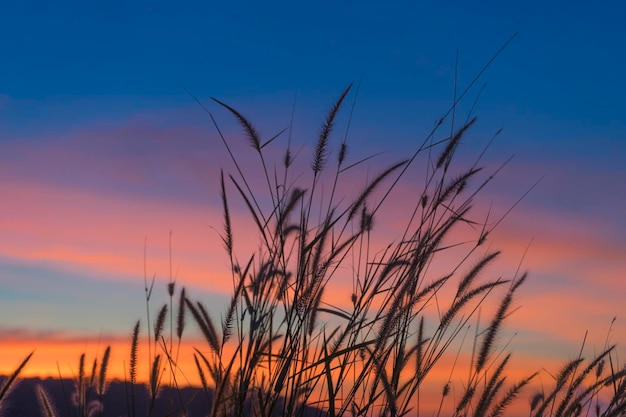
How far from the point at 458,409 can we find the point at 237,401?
3.32 feet

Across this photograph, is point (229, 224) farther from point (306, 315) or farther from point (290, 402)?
point (290, 402)

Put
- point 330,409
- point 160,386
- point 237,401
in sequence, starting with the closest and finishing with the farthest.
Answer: point 330,409 < point 237,401 < point 160,386

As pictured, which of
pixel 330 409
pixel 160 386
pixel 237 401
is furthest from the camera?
pixel 160 386

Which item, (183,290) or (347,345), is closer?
(347,345)

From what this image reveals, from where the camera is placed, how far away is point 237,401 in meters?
2.94

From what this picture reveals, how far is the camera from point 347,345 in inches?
124

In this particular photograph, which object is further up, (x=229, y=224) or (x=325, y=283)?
(x=229, y=224)

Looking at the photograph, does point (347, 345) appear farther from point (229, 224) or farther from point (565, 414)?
point (565, 414)

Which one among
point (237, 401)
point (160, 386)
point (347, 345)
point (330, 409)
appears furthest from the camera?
point (160, 386)

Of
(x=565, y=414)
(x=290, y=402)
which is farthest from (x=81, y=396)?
(x=565, y=414)

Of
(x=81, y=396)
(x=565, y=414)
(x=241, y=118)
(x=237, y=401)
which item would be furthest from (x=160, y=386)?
(x=565, y=414)

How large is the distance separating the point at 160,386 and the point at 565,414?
169cm

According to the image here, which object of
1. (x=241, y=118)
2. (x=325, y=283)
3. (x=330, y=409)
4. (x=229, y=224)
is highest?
(x=241, y=118)

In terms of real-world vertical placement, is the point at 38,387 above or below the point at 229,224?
below
